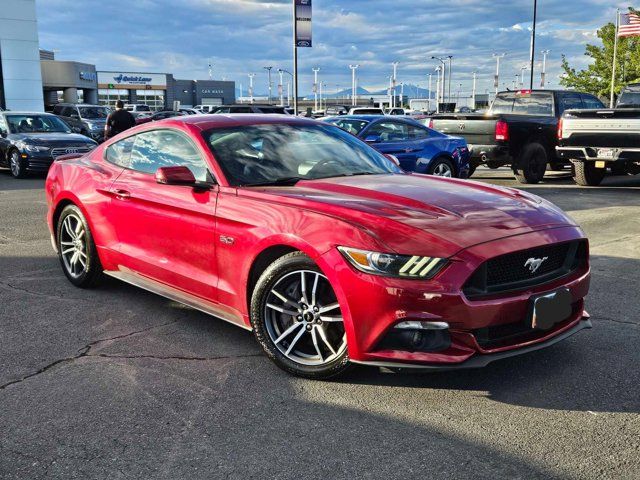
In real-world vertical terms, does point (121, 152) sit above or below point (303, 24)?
below

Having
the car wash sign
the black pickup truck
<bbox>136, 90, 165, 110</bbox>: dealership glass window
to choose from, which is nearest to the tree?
the car wash sign

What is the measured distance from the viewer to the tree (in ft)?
149

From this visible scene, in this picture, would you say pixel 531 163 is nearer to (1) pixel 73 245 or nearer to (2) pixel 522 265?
(1) pixel 73 245

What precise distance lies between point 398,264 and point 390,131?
9.22 metres

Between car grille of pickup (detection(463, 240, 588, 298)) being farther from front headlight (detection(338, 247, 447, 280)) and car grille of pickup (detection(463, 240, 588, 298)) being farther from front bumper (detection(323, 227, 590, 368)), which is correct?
front headlight (detection(338, 247, 447, 280))

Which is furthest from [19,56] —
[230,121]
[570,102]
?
[230,121]

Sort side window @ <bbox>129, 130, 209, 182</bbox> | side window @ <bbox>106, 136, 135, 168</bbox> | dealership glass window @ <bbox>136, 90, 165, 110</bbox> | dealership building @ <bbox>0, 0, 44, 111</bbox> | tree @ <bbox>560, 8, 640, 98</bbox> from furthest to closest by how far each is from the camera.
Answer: dealership glass window @ <bbox>136, 90, 165, 110</bbox>, tree @ <bbox>560, 8, 640, 98</bbox>, dealership building @ <bbox>0, 0, 44, 111</bbox>, side window @ <bbox>106, 136, 135, 168</bbox>, side window @ <bbox>129, 130, 209, 182</bbox>

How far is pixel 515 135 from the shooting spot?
13.7 meters

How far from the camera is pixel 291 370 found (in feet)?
12.4

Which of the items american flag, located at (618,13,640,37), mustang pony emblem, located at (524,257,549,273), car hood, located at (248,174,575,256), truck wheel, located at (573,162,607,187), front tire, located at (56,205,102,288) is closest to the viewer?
car hood, located at (248,174,575,256)

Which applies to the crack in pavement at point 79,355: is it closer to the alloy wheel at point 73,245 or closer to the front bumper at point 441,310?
the alloy wheel at point 73,245

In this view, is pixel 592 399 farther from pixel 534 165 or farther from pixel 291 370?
pixel 534 165

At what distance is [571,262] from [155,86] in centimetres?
8983

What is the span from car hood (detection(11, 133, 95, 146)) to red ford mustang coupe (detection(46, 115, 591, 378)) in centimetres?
1076
